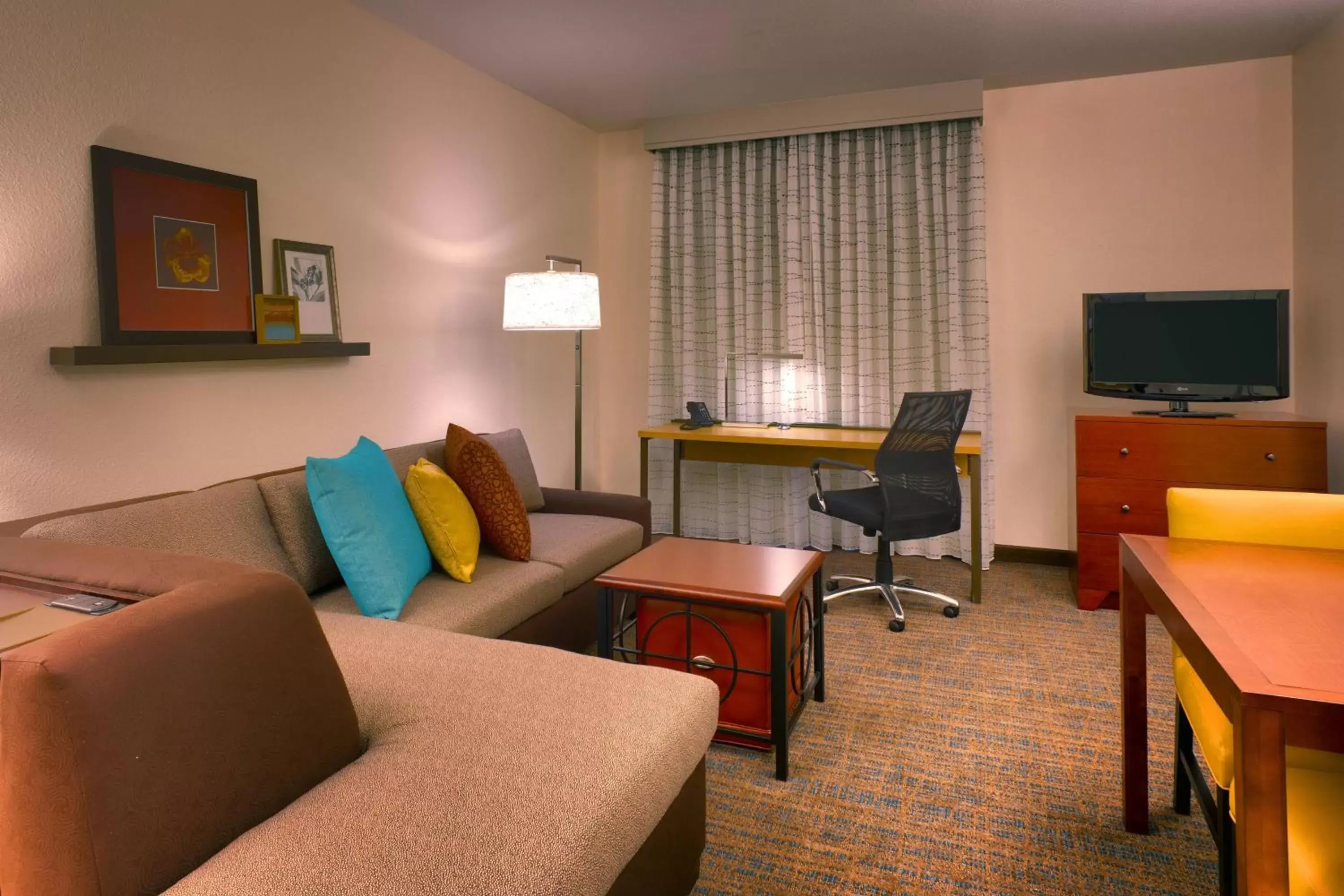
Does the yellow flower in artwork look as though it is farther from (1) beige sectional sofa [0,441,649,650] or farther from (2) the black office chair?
(2) the black office chair

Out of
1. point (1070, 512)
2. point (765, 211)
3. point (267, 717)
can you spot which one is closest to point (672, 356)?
point (765, 211)

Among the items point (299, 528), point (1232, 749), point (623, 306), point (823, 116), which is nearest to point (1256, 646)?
point (1232, 749)

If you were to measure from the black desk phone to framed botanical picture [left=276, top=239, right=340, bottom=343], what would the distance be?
208cm

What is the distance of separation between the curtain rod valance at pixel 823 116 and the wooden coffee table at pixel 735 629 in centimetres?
284

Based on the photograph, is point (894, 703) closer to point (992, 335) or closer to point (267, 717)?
point (267, 717)

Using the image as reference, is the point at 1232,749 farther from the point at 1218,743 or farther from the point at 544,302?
the point at 544,302

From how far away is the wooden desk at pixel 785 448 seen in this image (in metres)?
3.90

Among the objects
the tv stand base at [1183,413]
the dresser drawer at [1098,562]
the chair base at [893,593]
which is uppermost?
the tv stand base at [1183,413]

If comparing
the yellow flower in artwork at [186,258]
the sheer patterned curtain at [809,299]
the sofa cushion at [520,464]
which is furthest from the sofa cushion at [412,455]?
the sheer patterned curtain at [809,299]

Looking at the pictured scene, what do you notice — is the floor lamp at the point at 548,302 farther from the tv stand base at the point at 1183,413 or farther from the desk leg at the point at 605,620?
the tv stand base at the point at 1183,413

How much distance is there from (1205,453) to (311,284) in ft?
12.5

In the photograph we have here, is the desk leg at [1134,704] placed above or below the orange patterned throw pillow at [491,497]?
below

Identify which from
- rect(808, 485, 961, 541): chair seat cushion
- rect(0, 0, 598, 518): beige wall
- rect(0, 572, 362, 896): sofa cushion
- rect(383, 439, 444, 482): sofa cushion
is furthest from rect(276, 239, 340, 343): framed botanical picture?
rect(808, 485, 961, 541): chair seat cushion

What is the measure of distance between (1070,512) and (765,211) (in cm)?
244
